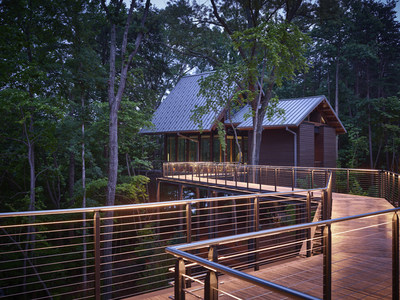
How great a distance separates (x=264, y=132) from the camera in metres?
21.2

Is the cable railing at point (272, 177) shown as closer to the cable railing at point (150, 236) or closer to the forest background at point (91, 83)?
the cable railing at point (150, 236)

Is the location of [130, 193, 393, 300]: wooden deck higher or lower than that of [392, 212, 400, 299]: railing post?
lower

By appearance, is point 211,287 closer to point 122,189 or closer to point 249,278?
point 249,278

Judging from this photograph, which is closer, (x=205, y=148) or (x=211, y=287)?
(x=211, y=287)

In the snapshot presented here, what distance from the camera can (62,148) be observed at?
59.1 feet

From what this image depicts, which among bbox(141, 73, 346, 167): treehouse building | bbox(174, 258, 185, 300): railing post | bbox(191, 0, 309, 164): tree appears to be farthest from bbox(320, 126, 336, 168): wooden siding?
bbox(174, 258, 185, 300): railing post

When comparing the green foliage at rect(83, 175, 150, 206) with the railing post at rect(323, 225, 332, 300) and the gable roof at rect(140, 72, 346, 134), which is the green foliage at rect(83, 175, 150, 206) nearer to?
the gable roof at rect(140, 72, 346, 134)

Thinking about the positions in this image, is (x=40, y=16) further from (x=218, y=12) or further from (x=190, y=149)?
(x=190, y=149)

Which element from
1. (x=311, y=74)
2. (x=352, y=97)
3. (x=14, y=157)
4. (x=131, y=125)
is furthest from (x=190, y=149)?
(x=311, y=74)

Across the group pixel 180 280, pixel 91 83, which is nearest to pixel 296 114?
pixel 91 83

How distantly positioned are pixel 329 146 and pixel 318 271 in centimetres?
2026

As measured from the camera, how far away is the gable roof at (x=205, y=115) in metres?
19.5

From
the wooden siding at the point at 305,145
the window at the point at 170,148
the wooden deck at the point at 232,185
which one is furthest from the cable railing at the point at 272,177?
the window at the point at 170,148

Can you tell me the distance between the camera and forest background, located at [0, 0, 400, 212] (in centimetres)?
1424
